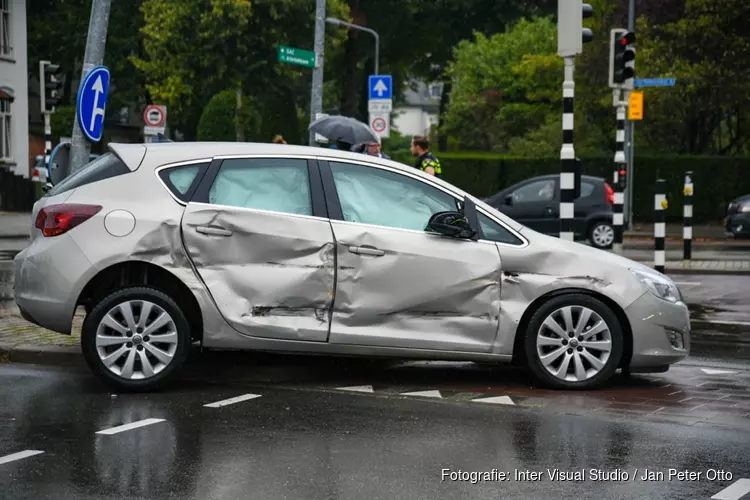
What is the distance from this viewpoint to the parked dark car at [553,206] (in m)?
25.2

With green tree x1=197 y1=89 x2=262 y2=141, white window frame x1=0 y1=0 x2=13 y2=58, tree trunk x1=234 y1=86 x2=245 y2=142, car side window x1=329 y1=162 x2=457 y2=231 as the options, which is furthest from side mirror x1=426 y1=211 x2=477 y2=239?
green tree x1=197 y1=89 x2=262 y2=141

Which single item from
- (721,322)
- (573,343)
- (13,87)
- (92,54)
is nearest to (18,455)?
(573,343)

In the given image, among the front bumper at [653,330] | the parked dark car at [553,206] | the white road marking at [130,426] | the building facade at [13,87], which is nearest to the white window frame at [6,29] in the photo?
the building facade at [13,87]

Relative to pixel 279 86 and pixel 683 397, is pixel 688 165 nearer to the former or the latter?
pixel 279 86

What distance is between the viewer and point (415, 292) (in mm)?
7992

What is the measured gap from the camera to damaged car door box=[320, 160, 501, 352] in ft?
26.1

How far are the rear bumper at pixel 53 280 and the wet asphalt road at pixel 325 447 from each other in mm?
476

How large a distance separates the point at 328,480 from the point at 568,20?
814 cm

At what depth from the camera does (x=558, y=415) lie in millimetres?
7250

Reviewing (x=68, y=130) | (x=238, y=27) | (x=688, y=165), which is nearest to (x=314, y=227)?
(x=688, y=165)

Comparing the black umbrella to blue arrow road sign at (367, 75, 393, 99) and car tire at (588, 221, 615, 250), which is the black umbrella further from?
blue arrow road sign at (367, 75, 393, 99)

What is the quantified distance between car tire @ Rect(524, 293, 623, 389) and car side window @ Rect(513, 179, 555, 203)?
17.3 m

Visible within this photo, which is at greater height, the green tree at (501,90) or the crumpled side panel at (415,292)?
the green tree at (501,90)

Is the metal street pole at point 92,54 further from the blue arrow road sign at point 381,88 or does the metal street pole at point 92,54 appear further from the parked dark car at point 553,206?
the blue arrow road sign at point 381,88
